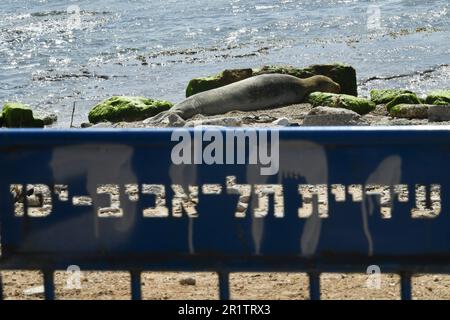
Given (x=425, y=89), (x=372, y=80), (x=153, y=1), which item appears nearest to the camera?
(x=425, y=89)

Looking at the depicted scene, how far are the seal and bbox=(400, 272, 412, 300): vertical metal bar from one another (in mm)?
10926

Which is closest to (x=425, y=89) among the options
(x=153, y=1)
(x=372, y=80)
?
(x=372, y=80)

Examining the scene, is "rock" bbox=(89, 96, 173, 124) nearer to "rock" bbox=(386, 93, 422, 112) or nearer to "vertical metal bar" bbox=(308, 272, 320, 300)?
"rock" bbox=(386, 93, 422, 112)

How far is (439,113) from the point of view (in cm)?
1276

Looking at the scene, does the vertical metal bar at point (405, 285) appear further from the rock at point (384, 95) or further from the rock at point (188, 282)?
the rock at point (384, 95)

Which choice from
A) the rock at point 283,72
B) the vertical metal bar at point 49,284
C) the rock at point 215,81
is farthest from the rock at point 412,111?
the vertical metal bar at point 49,284

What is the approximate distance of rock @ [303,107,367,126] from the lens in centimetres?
1260

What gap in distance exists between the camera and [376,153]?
373cm

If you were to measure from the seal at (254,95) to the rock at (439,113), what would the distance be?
3.52 meters

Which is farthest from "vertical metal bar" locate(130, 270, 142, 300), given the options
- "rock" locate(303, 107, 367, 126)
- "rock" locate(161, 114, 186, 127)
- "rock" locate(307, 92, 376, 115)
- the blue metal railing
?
"rock" locate(307, 92, 376, 115)

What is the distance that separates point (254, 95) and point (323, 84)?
138 centimetres

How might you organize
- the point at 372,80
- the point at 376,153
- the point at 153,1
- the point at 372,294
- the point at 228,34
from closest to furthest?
the point at 376,153, the point at 372,294, the point at 372,80, the point at 228,34, the point at 153,1
